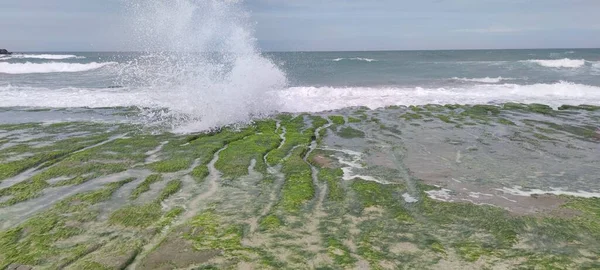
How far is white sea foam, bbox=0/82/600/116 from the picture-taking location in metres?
24.1

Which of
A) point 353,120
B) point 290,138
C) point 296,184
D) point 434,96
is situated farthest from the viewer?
point 434,96

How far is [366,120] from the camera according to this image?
761 inches

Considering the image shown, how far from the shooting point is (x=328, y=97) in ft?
96.4

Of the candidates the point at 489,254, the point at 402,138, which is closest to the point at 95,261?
the point at 489,254

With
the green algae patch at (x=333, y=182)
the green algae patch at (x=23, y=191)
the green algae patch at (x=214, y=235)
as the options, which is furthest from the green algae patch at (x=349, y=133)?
the green algae patch at (x=23, y=191)

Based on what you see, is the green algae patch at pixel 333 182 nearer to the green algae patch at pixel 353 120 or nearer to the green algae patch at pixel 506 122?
the green algae patch at pixel 353 120

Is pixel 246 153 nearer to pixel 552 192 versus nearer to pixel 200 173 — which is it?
pixel 200 173

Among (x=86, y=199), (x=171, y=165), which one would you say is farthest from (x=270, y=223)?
(x=171, y=165)

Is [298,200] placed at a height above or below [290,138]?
below

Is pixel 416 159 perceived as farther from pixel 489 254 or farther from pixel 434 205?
pixel 489 254

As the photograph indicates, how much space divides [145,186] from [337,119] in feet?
38.2

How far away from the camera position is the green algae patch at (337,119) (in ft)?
61.5

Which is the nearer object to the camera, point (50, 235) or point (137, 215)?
point (50, 235)

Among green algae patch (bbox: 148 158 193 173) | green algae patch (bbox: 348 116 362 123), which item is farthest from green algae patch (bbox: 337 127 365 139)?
green algae patch (bbox: 148 158 193 173)
